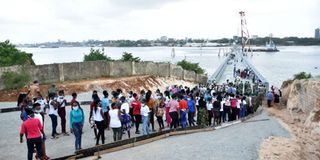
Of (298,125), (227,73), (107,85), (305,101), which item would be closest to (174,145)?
(298,125)

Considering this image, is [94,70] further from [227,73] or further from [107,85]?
[227,73]

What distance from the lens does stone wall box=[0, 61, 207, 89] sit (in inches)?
1037

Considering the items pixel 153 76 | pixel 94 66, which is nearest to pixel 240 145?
pixel 94 66

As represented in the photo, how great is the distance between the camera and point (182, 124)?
15.5 m

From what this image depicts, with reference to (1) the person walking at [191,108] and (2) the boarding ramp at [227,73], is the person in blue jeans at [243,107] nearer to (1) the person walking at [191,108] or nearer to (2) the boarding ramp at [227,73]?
(1) the person walking at [191,108]

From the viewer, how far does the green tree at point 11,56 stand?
1360 inches

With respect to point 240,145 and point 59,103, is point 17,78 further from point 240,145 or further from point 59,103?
point 240,145

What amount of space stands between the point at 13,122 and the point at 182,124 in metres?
6.53

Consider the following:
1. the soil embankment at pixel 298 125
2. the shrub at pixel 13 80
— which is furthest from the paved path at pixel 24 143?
the shrub at pixel 13 80

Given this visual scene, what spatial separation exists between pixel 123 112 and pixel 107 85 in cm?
1552

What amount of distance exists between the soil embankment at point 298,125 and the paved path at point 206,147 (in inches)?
21.9

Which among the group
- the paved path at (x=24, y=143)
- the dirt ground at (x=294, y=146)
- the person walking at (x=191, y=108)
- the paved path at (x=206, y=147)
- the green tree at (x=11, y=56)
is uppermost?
the green tree at (x=11, y=56)

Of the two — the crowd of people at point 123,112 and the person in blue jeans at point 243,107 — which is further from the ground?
the crowd of people at point 123,112

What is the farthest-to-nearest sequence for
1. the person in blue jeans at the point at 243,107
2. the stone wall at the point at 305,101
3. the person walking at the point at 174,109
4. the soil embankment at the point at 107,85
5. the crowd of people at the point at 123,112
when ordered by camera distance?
1. the soil embankment at the point at 107,85
2. the stone wall at the point at 305,101
3. the person in blue jeans at the point at 243,107
4. the person walking at the point at 174,109
5. the crowd of people at the point at 123,112
